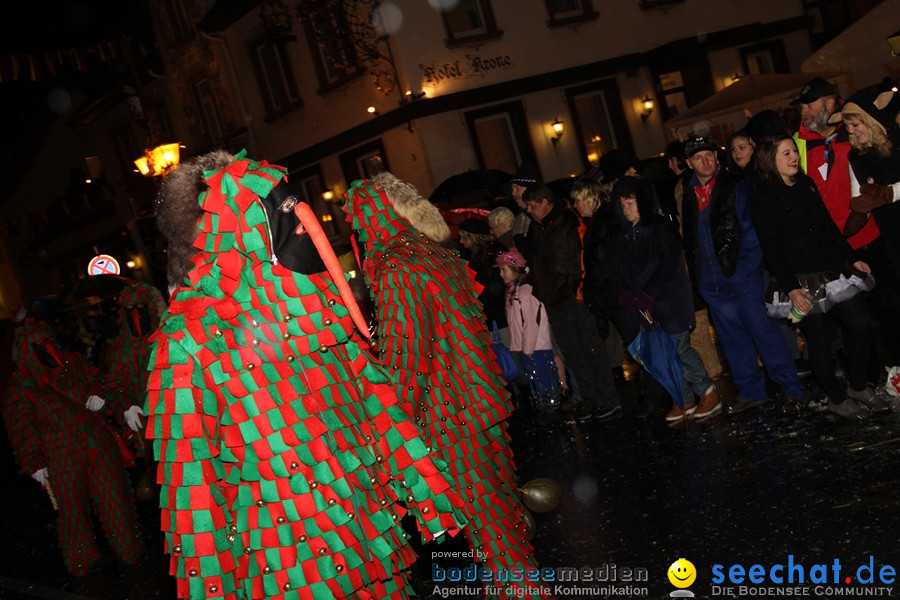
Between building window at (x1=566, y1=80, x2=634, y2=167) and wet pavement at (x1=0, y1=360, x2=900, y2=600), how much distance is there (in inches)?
540

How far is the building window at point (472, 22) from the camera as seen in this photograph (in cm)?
1969

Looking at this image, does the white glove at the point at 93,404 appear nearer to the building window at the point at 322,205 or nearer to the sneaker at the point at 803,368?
the sneaker at the point at 803,368

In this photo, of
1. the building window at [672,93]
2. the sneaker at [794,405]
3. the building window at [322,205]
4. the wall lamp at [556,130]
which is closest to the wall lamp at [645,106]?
the building window at [672,93]

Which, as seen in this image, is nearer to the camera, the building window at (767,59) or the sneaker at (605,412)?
the sneaker at (605,412)

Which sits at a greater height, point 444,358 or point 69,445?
point 444,358

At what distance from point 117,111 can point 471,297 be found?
29825 millimetres

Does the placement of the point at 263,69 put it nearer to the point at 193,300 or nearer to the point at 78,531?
the point at 78,531

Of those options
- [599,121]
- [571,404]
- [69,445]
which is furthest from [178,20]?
[571,404]

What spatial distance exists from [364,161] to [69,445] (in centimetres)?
1427

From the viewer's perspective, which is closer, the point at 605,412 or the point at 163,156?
the point at 605,412

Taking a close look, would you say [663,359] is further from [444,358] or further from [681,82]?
[681,82]

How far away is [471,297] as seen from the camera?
479 centimetres

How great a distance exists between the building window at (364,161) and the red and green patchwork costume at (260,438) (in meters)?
16.9

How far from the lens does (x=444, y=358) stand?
449cm
